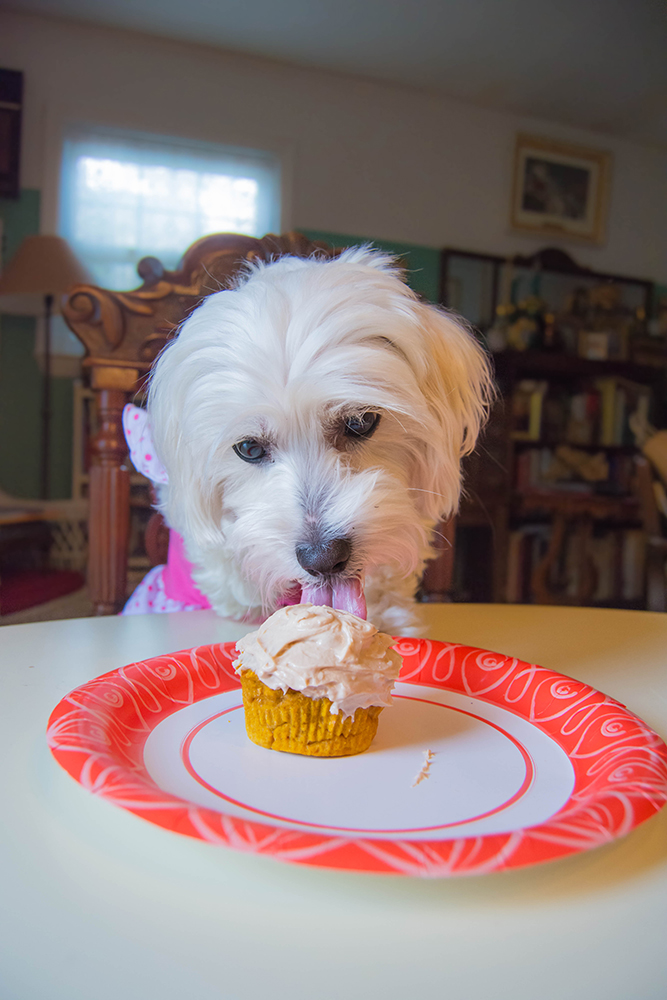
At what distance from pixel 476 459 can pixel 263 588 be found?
0.48 meters

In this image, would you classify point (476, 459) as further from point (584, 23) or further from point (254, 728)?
point (584, 23)

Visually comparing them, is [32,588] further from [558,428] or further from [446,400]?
[558,428]

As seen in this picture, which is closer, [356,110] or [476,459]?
[476,459]

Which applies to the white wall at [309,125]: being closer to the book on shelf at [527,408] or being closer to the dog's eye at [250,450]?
the book on shelf at [527,408]

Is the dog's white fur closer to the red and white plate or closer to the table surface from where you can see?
the red and white plate

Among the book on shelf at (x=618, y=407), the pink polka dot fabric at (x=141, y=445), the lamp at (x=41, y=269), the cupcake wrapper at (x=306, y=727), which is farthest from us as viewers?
the book on shelf at (x=618, y=407)

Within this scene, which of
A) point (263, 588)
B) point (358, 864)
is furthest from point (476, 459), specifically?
point (358, 864)

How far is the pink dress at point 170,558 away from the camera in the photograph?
3.86 feet

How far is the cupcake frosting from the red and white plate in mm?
49

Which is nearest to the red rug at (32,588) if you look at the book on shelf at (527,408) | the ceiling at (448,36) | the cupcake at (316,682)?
the cupcake at (316,682)

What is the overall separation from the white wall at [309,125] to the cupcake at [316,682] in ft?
14.0

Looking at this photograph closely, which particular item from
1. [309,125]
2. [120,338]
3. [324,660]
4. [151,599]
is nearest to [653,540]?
[309,125]

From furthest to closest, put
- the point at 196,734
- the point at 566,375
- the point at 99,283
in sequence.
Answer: the point at 566,375
the point at 99,283
the point at 196,734

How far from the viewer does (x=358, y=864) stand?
327 mm
